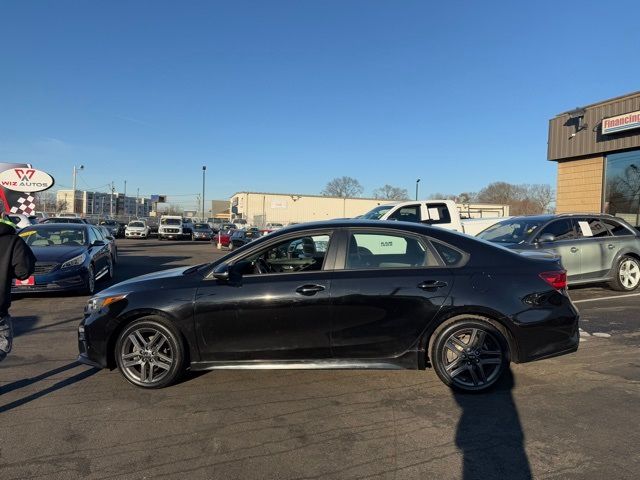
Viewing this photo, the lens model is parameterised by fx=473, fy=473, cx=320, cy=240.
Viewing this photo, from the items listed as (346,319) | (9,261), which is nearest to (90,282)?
(9,261)

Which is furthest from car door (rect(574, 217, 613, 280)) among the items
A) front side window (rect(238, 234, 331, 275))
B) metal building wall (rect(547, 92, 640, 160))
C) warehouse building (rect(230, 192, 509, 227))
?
warehouse building (rect(230, 192, 509, 227))

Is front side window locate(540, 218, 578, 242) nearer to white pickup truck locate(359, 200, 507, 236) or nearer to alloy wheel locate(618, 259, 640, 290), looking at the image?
alloy wheel locate(618, 259, 640, 290)

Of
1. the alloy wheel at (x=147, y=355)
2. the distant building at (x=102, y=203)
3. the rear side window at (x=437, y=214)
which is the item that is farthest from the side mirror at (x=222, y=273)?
the distant building at (x=102, y=203)

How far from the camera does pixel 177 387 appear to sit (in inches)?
181

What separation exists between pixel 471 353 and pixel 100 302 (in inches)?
142

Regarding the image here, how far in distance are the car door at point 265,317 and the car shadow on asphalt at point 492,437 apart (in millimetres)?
1383

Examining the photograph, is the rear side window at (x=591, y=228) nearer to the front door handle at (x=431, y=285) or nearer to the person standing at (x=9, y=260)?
the front door handle at (x=431, y=285)

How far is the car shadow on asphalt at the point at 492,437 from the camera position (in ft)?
10.2

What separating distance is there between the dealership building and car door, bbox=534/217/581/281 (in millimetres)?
9325

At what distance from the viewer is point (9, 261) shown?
156 inches

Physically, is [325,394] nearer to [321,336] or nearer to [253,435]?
[321,336]

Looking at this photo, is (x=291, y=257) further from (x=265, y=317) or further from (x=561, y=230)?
(x=561, y=230)

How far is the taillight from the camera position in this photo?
459 cm

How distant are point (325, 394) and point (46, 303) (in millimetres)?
7034
